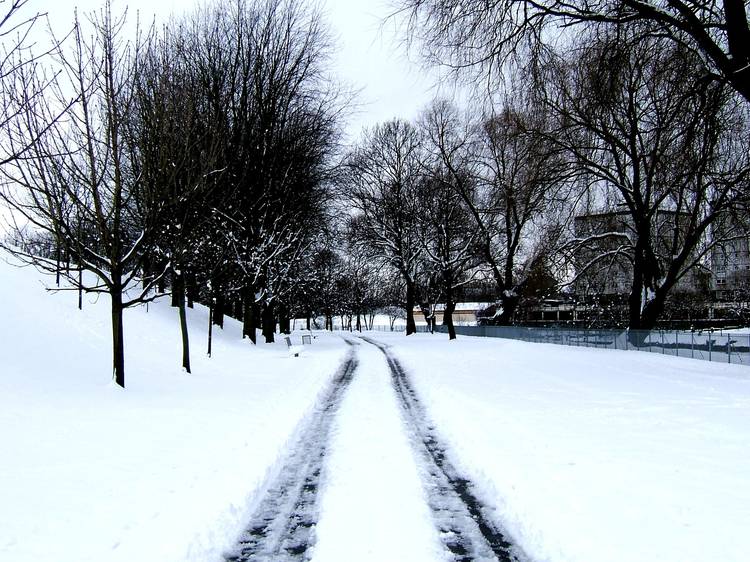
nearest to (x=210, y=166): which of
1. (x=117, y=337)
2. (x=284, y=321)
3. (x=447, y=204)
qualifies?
(x=117, y=337)

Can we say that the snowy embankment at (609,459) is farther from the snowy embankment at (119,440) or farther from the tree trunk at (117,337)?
the tree trunk at (117,337)

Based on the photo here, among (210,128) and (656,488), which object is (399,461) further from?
(210,128)

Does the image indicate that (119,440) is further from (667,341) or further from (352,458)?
(667,341)

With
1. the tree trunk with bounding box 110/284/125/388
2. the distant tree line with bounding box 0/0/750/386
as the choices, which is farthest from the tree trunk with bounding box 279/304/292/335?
the tree trunk with bounding box 110/284/125/388

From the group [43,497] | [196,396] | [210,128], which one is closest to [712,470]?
[43,497]

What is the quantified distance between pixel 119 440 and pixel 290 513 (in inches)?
139

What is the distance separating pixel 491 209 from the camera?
3488cm

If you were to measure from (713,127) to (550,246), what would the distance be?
54.1 ft

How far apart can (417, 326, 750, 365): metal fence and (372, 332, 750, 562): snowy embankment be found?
292 cm

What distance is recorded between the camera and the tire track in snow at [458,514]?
430 cm

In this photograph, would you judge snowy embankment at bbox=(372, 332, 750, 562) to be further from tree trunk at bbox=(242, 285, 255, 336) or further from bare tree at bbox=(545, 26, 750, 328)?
tree trunk at bbox=(242, 285, 255, 336)

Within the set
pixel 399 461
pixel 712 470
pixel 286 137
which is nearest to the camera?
pixel 712 470

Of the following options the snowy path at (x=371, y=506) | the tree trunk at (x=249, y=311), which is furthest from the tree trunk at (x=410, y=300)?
the snowy path at (x=371, y=506)

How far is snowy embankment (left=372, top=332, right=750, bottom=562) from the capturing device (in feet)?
14.5
